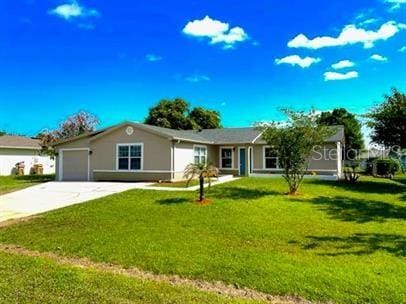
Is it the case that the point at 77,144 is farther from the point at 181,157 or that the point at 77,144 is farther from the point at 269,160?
the point at 269,160

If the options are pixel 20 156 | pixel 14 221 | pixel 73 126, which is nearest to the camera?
pixel 14 221

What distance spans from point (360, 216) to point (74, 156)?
19316 millimetres

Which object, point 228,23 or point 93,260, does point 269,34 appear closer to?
point 228,23

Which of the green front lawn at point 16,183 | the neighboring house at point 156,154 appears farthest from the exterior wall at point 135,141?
the green front lawn at point 16,183

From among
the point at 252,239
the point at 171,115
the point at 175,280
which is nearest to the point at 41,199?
the point at 252,239

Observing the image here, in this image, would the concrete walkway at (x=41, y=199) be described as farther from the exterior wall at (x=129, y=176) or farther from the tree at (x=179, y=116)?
the tree at (x=179, y=116)

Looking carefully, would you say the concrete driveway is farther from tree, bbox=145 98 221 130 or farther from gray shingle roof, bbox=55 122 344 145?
tree, bbox=145 98 221 130

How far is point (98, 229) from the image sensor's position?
380 inches

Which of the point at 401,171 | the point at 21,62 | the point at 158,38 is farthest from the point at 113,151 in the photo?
the point at 401,171

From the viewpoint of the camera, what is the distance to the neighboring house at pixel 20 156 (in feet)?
107

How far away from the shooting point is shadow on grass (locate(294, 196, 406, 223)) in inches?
449

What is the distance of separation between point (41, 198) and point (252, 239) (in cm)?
1086

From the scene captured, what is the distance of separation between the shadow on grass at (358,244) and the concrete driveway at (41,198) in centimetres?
906

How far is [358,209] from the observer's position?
42.4 ft
